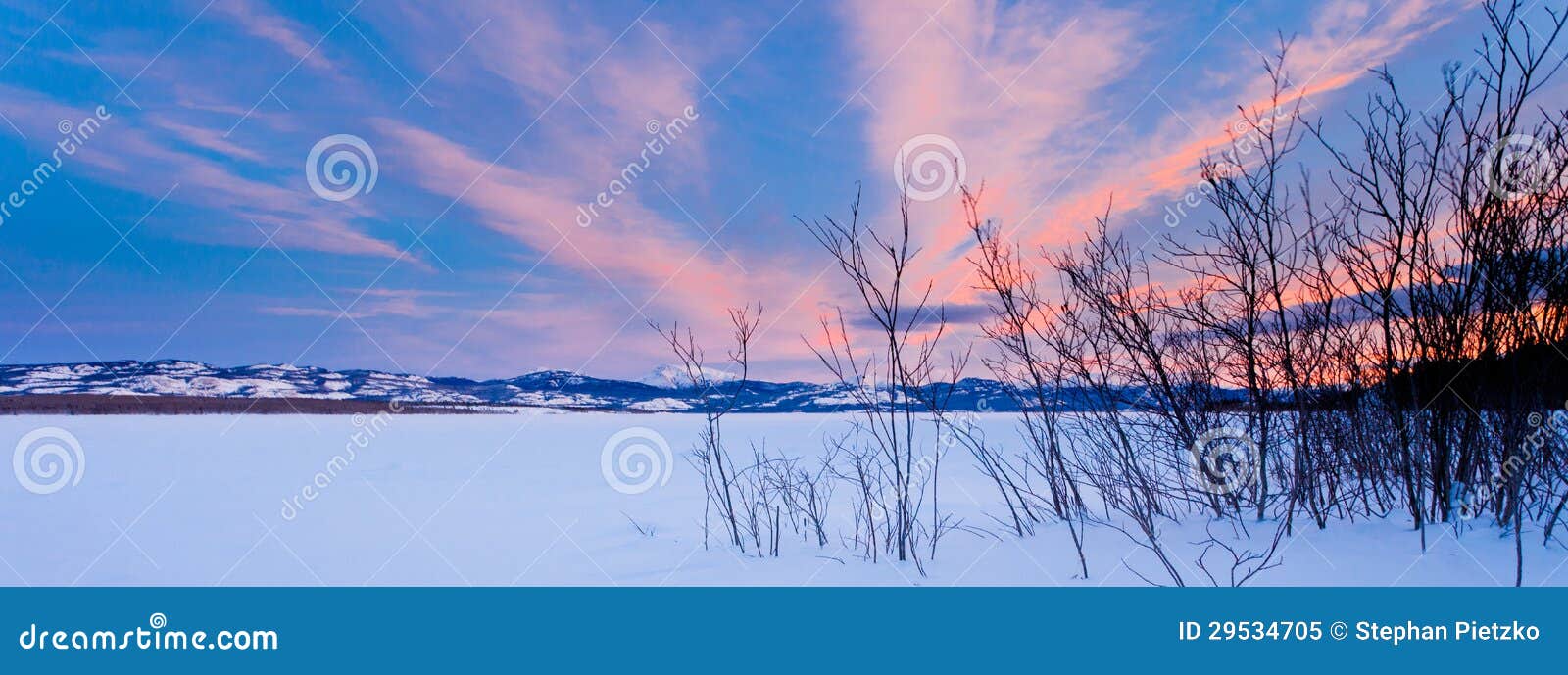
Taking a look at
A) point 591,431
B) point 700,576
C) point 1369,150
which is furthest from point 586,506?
point 591,431

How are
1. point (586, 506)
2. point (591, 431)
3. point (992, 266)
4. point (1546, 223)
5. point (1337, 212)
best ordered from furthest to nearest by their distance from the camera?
point (591, 431)
point (586, 506)
point (992, 266)
point (1337, 212)
point (1546, 223)

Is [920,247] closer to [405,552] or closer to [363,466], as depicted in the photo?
[405,552]

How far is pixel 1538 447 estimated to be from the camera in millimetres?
3932

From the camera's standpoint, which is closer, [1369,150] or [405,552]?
[1369,150]

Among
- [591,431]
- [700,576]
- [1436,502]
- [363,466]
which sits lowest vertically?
[700,576]

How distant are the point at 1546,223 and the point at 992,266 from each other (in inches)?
105

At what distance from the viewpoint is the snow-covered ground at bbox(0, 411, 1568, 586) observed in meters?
3.50

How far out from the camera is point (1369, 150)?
3.86 metres

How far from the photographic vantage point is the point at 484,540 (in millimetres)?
6055

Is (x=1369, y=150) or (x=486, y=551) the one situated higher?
(x=1369, y=150)

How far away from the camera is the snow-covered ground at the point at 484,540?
350 cm

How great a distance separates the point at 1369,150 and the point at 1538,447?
189 cm

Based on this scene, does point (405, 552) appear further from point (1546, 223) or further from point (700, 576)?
point (1546, 223)

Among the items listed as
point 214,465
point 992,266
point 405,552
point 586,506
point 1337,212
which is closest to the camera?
point 1337,212
